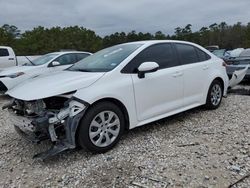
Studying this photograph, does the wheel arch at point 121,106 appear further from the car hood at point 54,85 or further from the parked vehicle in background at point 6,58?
the parked vehicle in background at point 6,58

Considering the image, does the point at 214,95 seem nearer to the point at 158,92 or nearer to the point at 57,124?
the point at 158,92

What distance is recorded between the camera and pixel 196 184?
3.24 metres

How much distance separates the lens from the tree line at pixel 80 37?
37.8 m

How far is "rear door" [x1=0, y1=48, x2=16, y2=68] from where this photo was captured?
12469 millimetres

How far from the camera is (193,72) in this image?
5.52m

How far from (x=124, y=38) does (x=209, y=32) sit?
1839 centimetres

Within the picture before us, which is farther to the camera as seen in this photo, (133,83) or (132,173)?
(133,83)

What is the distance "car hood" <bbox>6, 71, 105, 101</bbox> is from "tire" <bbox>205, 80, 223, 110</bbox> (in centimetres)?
269

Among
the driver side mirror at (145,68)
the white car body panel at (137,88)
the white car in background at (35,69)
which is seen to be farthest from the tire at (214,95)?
the white car in background at (35,69)

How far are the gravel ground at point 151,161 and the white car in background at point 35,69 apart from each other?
3697 millimetres

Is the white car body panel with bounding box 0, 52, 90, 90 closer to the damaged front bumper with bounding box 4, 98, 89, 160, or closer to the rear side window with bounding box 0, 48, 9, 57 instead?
the rear side window with bounding box 0, 48, 9, 57

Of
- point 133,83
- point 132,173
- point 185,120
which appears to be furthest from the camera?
point 185,120

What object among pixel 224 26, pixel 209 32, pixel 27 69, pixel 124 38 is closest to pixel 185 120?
pixel 27 69

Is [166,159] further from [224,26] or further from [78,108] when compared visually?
[224,26]
